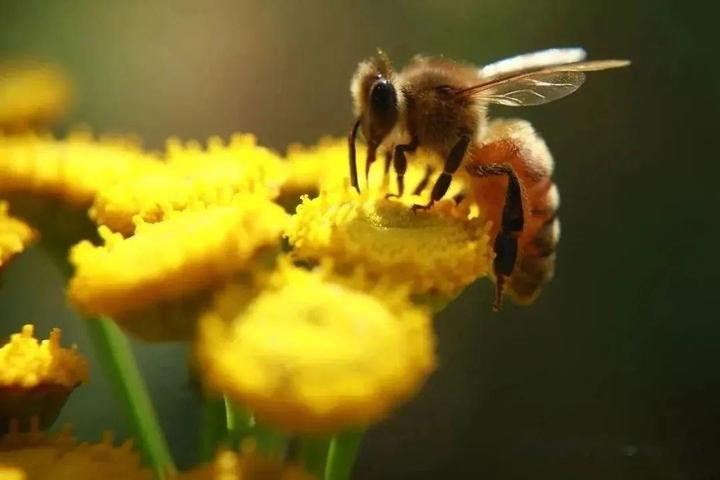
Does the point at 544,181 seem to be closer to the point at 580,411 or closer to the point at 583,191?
the point at 580,411

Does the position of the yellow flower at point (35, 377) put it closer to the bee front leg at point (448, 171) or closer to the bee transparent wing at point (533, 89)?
the bee front leg at point (448, 171)

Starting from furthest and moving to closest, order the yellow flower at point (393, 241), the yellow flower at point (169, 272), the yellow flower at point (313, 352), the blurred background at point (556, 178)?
the blurred background at point (556, 178)
the yellow flower at point (393, 241)
the yellow flower at point (169, 272)
the yellow flower at point (313, 352)

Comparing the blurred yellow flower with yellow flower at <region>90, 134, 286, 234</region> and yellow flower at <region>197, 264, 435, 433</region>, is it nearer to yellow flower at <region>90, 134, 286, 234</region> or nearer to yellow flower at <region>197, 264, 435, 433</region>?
yellow flower at <region>90, 134, 286, 234</region>

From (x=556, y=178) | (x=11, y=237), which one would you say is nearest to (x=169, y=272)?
(x=11, y=237)

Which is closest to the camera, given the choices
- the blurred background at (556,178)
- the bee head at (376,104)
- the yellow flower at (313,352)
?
the yellow flower at (313,352)

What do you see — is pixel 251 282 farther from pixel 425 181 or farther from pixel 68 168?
pixel 68 168

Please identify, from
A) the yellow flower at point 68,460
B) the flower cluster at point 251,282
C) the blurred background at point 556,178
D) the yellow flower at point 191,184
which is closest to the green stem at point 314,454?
the flower cluster at point 251,282

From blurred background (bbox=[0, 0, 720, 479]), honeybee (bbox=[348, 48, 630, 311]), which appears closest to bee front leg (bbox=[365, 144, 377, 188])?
honeybee (bbox=[348, 48, 630, 311])
